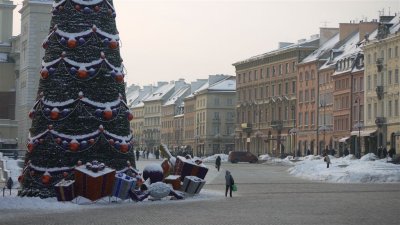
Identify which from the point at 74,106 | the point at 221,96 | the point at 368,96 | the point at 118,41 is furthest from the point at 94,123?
the point at 221,96

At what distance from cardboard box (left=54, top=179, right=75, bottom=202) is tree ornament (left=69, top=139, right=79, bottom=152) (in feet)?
3.91

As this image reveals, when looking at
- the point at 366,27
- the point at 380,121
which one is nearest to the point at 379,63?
the point at 380,121

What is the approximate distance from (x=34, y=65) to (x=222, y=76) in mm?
53322

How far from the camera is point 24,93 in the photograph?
118 m

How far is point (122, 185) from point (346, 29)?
8152cm

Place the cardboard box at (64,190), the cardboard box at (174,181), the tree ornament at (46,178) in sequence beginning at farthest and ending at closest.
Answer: the cardboard box at (174,181)
the tree ornament at (46,178)
the cardboard box at (64,190)

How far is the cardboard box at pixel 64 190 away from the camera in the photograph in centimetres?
3150

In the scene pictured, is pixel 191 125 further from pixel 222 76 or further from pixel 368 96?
pixel 368 96

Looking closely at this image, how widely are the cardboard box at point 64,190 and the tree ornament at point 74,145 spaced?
46.9 inches

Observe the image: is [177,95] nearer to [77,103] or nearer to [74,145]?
[77,103]

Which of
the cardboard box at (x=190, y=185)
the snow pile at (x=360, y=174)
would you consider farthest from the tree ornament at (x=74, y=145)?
the snow pile at (x=360, y=174)

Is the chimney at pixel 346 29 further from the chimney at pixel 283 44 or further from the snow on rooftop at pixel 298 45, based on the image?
the chimney at pixel 283 44

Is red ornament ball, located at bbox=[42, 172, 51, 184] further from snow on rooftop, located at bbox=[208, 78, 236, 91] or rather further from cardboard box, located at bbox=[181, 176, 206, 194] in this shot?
A: snow on rooftop, located at bbox=[208, 78, 236, 91]

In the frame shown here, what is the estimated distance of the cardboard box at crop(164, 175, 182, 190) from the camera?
36.8 metres
